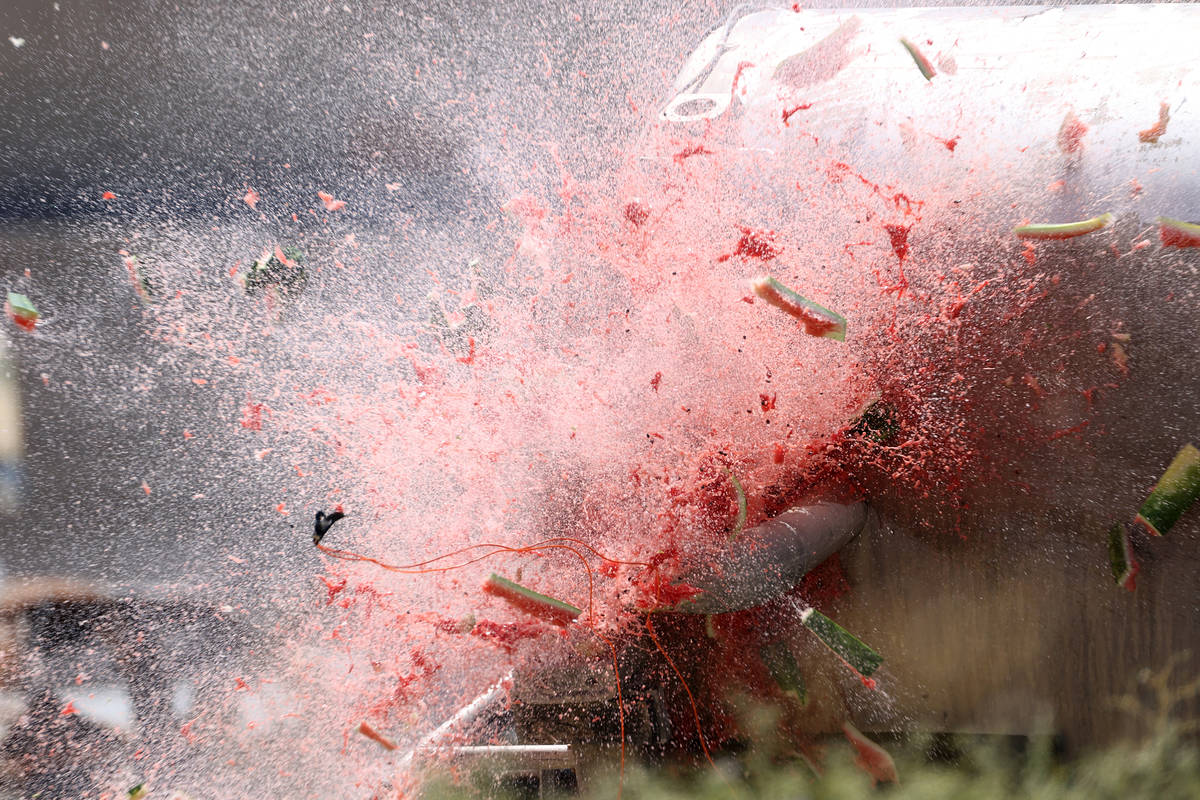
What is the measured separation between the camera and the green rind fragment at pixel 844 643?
0.93 metres

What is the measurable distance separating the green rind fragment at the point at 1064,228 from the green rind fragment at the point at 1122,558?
50 centimetres

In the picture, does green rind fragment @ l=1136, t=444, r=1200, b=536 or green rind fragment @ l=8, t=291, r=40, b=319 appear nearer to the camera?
green rind fragment @ l=1136, t=444, r=1200, b=536

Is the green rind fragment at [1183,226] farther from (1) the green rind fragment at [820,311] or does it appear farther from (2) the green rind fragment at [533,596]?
(2) the green rind fragment at [533,596]

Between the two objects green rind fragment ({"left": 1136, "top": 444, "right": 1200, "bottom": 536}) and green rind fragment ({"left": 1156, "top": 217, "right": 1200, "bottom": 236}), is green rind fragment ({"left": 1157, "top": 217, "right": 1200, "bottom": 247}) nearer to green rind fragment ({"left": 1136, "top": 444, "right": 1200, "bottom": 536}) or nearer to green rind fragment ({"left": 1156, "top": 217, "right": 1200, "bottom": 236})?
green rind fragment ({"left": 1156, "top": 217, "right": 1200, "bottom": 236})

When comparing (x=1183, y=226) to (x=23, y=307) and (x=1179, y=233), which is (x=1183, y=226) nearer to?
(x=1179, y=233)

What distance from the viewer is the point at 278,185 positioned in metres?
1.01

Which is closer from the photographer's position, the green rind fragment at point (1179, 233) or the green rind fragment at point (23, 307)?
the green rind fragment at point (1179, 233)

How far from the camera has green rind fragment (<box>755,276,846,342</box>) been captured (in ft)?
3.01

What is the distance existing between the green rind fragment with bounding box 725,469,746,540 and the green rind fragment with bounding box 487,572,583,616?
310 mm

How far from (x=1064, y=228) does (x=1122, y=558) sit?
0.58 metres

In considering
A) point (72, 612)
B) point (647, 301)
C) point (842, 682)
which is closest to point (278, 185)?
point (647, 301)

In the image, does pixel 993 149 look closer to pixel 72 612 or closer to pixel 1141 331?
pixel 1141 331

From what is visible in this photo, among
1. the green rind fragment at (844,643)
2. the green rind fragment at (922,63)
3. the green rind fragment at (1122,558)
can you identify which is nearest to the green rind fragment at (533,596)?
the green rind fragment at (844,643)

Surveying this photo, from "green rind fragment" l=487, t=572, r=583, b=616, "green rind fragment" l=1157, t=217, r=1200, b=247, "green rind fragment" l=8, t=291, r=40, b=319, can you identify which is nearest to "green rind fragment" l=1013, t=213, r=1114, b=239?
"green rind fragment" l=1157, t=217, r=1200, b=247
